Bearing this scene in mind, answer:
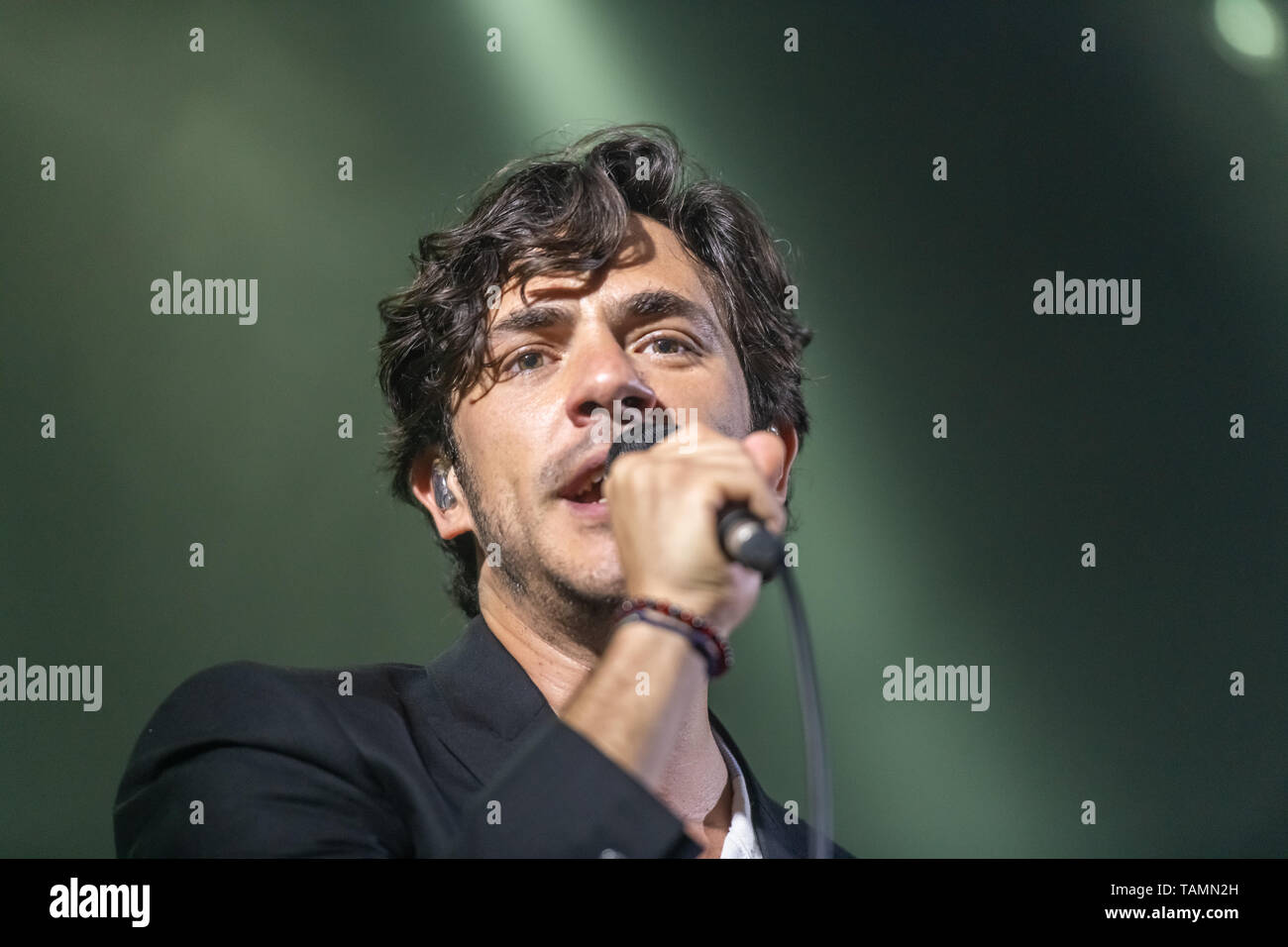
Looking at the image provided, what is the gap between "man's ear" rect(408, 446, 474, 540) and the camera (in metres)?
1.93

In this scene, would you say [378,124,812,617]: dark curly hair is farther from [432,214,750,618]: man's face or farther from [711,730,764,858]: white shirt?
[711,730,764,858]: white shirt

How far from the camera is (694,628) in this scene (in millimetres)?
1207

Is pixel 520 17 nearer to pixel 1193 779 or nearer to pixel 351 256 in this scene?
pixel 351 256

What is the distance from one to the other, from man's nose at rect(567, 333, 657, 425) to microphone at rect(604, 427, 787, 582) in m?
0.44

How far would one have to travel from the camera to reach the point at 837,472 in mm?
2410

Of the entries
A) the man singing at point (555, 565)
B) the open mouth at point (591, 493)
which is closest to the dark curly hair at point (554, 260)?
the man singing at point (555, 565)

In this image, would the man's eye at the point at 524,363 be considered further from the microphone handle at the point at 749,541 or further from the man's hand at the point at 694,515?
the microphone handle at the point at 749,541

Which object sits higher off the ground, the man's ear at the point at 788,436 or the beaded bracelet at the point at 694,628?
the man's ear at the point at 788,436

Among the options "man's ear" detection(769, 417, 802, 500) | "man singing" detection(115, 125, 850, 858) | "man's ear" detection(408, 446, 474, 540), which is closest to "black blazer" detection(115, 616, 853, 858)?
"man singing" detection(115, 125, 850, 858)

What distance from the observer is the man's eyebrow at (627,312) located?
1754 mm

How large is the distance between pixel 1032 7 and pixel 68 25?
1.81 m

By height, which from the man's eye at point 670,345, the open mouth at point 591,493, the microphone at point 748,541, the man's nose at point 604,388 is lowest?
the microphone at point 748,541

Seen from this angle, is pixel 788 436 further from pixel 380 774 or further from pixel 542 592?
pixel 380 774

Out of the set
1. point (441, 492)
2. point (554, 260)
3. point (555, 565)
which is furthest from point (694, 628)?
point (441, 492)
